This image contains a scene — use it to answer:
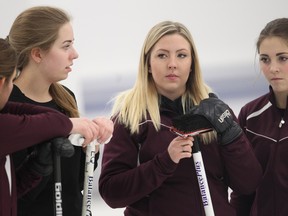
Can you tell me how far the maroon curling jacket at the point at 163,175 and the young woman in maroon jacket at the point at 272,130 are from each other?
10 cm

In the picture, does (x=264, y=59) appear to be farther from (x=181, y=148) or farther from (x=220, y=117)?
(x=181, y=148)

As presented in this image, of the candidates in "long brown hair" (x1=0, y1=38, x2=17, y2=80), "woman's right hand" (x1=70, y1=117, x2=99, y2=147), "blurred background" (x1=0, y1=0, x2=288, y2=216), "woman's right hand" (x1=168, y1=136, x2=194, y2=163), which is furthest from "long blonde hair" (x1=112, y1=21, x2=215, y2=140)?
"blurred background" (x1=0, y1=0, x2=288, y2=216)

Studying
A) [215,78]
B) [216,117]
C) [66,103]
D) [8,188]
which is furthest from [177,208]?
[215,78]

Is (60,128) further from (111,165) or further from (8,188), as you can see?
(111,165)

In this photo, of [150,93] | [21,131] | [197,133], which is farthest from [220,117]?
[21,131]

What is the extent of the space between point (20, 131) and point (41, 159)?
0.14 meters

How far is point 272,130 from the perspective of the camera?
2.35 m

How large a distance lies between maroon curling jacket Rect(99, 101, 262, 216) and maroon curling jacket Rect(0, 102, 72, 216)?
1.66ft

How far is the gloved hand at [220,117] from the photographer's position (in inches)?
78.4

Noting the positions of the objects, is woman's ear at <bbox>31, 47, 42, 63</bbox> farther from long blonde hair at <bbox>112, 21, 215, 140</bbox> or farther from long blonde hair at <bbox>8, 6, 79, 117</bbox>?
long blonde hair at <bbox>112, 21, 215, 140</bbox>

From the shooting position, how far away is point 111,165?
222 cm

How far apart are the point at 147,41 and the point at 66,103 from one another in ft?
1.34

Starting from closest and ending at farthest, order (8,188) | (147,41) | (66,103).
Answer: (8,188) → (66,103) → (147,41)

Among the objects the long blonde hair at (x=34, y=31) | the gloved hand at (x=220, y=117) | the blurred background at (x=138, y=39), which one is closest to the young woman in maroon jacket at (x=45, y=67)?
the long blonde hair at (x=34, y=31)
